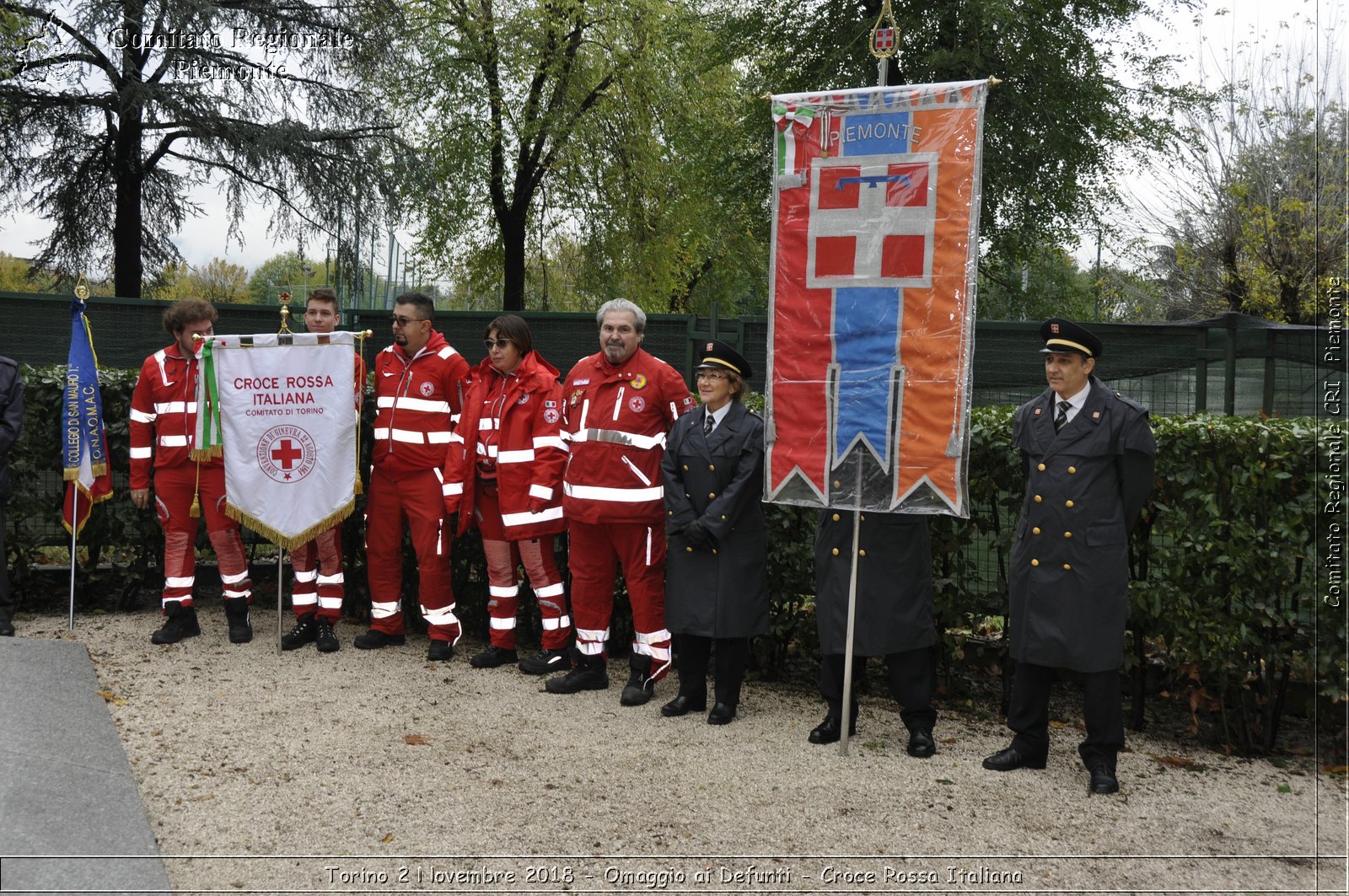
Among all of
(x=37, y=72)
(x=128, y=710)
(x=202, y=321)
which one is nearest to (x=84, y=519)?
(x=202, y=321)

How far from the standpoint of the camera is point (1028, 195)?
21391 millimetres

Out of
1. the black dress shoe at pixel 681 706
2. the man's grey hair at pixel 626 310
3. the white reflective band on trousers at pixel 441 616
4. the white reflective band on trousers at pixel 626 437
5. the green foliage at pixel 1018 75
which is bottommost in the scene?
the black dress shoe at pixel 681 706

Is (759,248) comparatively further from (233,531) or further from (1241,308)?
(233,531)

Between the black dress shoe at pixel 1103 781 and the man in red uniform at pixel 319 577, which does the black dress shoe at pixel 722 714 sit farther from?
the man in red uniform at pixel 319 577

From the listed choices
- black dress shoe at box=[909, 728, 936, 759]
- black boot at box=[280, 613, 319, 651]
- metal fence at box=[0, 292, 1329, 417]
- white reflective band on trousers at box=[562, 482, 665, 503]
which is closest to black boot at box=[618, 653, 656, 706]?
white reflective band on trousers at box=[562, 482, 665, 503]

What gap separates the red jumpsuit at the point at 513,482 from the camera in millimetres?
6730

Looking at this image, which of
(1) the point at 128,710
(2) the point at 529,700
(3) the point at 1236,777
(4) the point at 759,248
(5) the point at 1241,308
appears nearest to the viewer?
(3) the point at 1236,777

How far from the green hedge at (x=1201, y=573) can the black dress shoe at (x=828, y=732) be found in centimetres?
89

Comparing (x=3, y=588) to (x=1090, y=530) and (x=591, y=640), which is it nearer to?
(x=591, y=640)

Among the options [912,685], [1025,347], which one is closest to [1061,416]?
[912,685]

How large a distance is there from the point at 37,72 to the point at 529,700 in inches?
765

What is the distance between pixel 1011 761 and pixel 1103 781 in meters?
0.42

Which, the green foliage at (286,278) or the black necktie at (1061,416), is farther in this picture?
the green foliage at (286,278)

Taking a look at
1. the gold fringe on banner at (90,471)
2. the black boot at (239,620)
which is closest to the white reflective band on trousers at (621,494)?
the black boot at (239,620)
